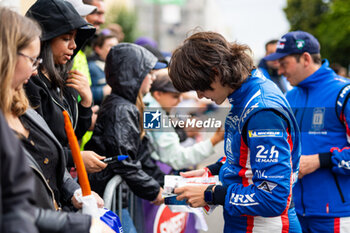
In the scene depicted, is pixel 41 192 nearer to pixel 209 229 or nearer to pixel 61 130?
pixel 61 130

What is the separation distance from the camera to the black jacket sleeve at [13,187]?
142cm

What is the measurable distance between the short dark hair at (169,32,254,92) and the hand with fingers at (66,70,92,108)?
2.98 ft

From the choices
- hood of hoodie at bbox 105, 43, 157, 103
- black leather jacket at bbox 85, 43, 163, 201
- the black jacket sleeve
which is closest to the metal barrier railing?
black leather jacket at bbox 85, 43, 163, 201

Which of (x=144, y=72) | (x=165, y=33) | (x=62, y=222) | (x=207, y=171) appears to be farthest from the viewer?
(x=165, y=33)

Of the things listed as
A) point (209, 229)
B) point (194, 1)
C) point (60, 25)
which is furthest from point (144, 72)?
point (194, 1)

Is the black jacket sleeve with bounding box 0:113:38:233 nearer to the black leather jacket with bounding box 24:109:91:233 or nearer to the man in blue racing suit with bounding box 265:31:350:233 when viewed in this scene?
the black leather jacket with bounding box 24:109:91:233

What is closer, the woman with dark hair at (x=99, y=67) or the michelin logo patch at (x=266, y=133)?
the michelin logo patch at (x=266, y=133)

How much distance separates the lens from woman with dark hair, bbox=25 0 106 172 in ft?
8.41

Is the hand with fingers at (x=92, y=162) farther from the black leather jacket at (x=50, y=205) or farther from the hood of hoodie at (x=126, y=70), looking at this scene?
the hood of hoodie at (x=126, y=70)

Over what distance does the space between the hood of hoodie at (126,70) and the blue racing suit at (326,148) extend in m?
1.37

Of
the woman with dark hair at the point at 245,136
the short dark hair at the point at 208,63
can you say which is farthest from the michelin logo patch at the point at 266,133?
the short dark hair at the point at 208,63

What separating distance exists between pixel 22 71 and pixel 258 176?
1231mm

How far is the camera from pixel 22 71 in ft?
5.76

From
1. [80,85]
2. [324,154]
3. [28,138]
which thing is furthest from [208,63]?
[324,154]
